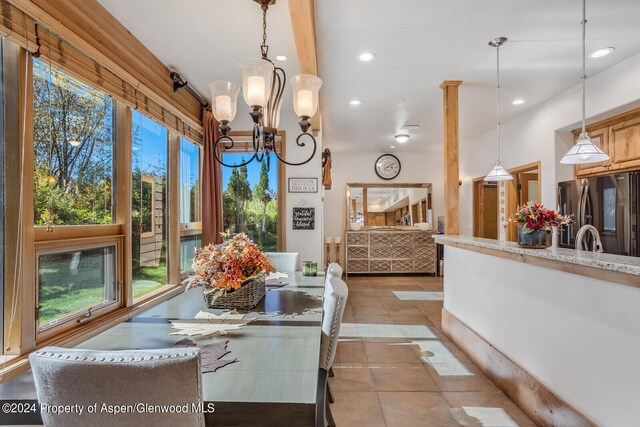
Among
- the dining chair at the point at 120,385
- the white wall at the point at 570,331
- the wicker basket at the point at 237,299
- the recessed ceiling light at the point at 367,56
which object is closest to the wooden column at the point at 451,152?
the white wall at the point at 570,331

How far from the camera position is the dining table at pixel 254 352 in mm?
888

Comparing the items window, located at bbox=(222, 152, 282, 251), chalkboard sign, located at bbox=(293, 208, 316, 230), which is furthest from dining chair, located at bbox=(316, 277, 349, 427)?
window, located at bbox=(222, 152, 282, 251)

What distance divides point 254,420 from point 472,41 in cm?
293

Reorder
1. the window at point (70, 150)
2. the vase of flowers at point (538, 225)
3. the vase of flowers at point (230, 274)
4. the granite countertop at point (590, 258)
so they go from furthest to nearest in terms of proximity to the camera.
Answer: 1. the vase of flowers at point (538, 225)
2. the window at point (70, 150)
3. the vase of flowers at point (230, 274)
4. the granite countertop at point (590, 258)

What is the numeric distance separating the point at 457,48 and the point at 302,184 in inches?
87.4

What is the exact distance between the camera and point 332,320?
1.50 m

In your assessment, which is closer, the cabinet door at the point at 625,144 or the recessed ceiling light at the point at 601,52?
the recessed ceiling light at the point at 601,52

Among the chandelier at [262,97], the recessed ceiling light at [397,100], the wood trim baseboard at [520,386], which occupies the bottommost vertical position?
the wood trim baseboard at [520,386]

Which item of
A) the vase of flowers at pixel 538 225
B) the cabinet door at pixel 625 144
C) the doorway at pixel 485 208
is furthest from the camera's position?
the doorway at pixel 485 208

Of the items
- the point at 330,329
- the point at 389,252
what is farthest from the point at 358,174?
the point at 330,329

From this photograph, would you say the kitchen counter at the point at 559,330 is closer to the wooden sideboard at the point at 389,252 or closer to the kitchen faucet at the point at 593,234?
the kitchen faucet at the point at 593,234

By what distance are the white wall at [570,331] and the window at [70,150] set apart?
2809 mm

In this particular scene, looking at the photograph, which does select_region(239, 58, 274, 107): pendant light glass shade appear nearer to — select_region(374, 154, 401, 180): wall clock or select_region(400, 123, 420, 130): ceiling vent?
select_region(400, 123, 420, 130): ceiling vent

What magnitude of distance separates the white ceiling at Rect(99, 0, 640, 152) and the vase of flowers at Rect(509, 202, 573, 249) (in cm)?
135
